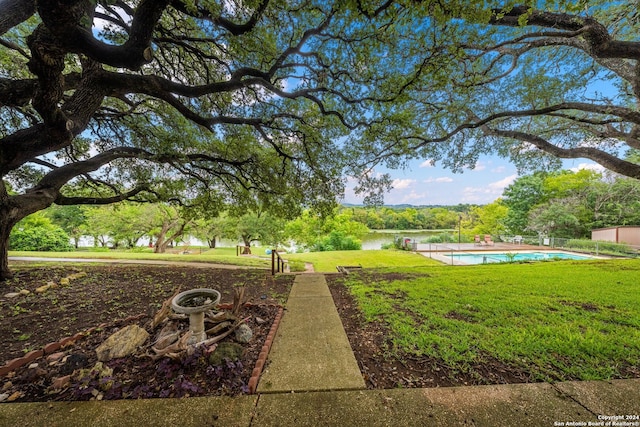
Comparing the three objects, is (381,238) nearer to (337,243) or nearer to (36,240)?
(337,243)

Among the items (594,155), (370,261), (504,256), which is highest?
(594,155)

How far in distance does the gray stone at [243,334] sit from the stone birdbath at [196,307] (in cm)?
35

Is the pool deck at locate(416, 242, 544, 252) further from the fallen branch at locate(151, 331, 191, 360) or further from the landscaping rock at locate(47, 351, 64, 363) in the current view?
the landscaping rock at locate(47, 351, 64, 363)

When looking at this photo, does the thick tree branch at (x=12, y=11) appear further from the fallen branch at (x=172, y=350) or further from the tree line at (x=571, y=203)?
the tree line at (x=571, y=203)

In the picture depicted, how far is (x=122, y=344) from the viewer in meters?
2.32

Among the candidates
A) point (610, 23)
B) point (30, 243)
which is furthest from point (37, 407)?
point (30, 243)

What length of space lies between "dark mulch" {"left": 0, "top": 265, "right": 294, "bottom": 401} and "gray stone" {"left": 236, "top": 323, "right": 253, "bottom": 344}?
6 cm

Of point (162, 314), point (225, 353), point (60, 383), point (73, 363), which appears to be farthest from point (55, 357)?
point (225, 353)

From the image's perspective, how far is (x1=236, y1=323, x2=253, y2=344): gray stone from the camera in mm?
2576

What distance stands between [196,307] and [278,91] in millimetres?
4007

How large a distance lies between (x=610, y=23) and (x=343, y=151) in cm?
535

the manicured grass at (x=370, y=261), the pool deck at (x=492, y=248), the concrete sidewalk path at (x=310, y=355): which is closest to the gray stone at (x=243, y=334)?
the concrete sidewalk path at (x=310, y=355)

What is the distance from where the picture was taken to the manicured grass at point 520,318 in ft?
7.49

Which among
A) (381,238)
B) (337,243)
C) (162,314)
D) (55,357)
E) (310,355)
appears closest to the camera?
(55,357)
